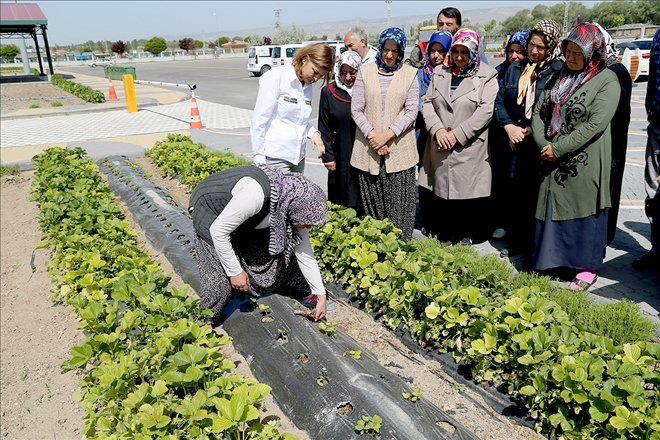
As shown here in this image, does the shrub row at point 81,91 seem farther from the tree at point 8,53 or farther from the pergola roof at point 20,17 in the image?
the tree at point 8,53

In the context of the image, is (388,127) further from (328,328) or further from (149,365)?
(149,365)

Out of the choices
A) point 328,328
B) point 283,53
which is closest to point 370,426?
point 328,328

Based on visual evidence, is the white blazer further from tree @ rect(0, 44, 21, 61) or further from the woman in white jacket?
tree @ rect(0, 44, 21, 61)

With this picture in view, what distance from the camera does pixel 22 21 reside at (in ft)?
71.7

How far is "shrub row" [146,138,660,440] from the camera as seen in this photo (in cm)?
210

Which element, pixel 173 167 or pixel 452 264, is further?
pixel 173 167

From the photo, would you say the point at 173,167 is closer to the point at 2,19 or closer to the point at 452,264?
the point at 452,264

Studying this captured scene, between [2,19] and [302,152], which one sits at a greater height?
[2,19]

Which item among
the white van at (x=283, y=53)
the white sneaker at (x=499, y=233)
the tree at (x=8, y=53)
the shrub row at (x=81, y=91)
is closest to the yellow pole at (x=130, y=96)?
the shrub row at (x=81, y=91)

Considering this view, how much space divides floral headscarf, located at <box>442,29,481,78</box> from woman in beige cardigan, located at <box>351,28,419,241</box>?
1.18 ft

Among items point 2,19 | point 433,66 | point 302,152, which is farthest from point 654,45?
point 2,19

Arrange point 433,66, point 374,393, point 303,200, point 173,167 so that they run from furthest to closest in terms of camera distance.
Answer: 1. point 173,167
2. point 433,66
3. point 303,200
4. point 374,393

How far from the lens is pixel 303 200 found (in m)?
2.62

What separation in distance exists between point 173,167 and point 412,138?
3.96 metres
